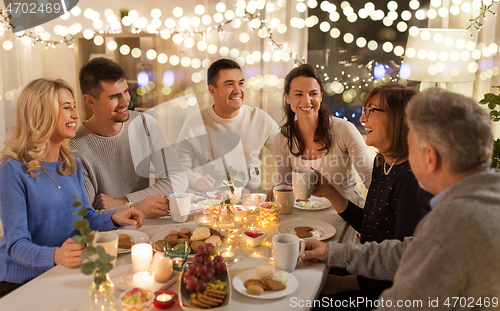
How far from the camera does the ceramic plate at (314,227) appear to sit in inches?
56.8

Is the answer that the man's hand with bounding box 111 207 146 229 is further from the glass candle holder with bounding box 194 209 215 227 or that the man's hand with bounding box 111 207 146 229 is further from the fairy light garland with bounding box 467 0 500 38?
the fairy light garland with bounding box 467 0 500 38

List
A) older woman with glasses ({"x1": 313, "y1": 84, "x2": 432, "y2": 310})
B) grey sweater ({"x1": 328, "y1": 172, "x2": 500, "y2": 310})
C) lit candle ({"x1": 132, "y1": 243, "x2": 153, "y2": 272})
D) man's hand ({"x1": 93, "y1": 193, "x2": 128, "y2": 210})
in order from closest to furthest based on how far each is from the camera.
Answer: grey sweater ({"x1": 328, "y1": 172, "x2": 500, "y2": 310}) < lit candle ({"x1": 132, "y1": 243, "x2": 153, "y2": 272}) < older woman with glasses ({"x1": 313, "y1": 84, "x2": 432, "y2": 310}) < man's hand ({"x1": 93, "y1": 193, "x2": 128, "y2": 210})

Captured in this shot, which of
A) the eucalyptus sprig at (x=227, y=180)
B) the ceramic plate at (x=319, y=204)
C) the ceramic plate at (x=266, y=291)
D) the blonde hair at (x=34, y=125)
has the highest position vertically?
the blonde hair at (x=34, y=125)

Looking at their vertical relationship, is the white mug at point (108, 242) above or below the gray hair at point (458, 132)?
below

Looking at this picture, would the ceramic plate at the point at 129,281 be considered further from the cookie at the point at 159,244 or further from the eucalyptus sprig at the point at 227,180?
the eucalyptus sprig at the point at 227,180

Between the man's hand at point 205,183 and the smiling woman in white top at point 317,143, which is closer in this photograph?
the man's hand at point 205,183

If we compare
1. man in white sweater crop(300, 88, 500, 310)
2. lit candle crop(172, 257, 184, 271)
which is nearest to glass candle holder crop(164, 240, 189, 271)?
lit candle crop(172, 257, 184, 271)

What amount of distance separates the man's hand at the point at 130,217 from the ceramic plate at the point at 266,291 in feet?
1.82

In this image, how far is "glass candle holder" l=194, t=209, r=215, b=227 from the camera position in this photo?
1.51 metres

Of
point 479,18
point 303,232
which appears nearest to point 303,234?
point 303,232

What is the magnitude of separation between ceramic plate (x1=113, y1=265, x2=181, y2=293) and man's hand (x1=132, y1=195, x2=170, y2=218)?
0.49 meters

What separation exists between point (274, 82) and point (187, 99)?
0.92 metres

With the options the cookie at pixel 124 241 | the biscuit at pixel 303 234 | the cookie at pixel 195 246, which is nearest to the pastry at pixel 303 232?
the biscuit at pixel 303 234

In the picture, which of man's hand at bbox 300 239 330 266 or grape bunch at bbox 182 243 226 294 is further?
→ man's hand at bbox 300 239 330 266
